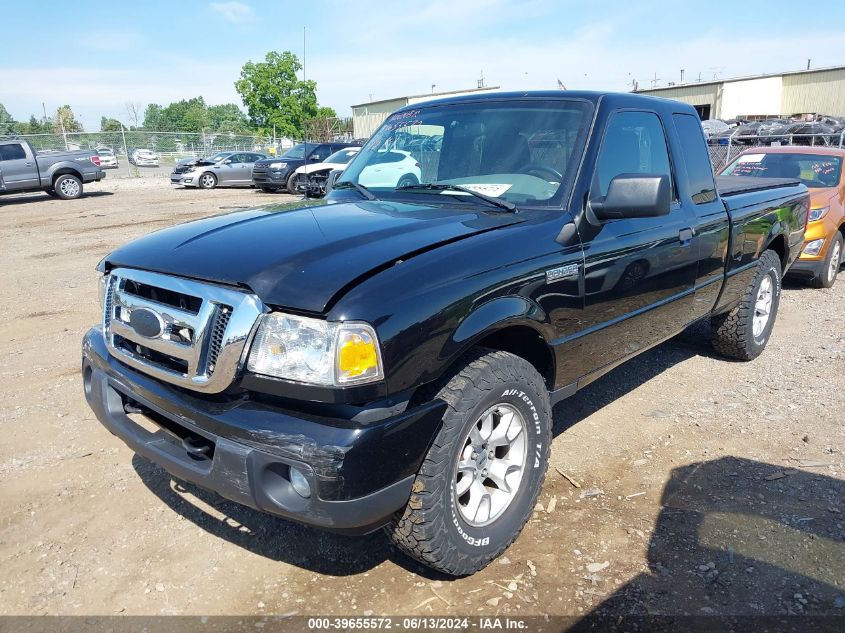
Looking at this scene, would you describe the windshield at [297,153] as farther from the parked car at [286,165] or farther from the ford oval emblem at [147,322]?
the ford oval emblem at [147,322]

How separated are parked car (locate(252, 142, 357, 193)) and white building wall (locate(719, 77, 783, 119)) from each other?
105 ft

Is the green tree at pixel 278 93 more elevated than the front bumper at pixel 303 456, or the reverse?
the green tree at pixel 278 93

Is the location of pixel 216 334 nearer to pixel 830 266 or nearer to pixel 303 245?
pixel 303 245

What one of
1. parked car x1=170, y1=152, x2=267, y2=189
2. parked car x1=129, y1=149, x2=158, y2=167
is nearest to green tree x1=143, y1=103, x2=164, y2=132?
parked car x1=129, y1=149, x2=158, y2=167

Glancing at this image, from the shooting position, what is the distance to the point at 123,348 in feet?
9.14

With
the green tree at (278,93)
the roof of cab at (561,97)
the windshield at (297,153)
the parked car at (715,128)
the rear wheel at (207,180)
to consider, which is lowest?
the roof of cab at (561,97)

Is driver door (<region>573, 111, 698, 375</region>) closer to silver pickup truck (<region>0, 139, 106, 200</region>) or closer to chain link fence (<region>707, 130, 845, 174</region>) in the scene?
chain link fence (<region>707, 130, 845, 174</region>)

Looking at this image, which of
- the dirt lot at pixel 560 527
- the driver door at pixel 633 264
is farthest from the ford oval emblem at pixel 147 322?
the driver door at pixel 633 264

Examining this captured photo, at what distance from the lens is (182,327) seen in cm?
241

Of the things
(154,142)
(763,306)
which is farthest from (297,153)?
(763,306)

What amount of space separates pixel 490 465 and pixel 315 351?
3.33 ft

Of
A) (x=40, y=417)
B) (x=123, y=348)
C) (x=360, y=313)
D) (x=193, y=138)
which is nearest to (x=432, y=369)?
(x=360, y=313)

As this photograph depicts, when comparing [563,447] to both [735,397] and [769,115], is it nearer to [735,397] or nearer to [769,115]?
[735,397]

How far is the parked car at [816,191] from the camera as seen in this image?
763 cm
